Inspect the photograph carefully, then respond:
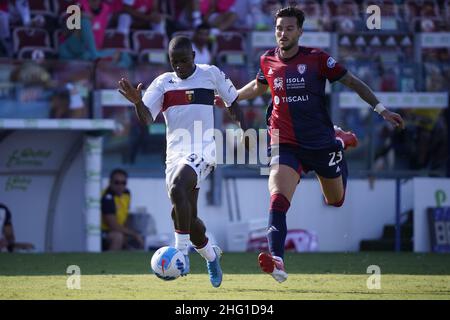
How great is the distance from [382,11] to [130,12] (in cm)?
506


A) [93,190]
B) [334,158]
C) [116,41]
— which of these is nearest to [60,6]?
[116,41]

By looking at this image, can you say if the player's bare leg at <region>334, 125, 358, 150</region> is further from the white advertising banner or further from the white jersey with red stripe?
the white advertising banner

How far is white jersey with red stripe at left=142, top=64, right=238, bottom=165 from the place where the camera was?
10.1 m

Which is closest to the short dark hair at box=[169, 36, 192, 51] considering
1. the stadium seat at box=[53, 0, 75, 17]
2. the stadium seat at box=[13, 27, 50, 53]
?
the stadium seat at box=[13, 27, 50, 53]

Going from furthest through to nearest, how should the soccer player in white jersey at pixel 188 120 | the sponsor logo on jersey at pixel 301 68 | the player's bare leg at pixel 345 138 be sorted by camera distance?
the player's bare leg at pixel 345 138 → the sponsor logo on jersey at pixel 301 68 → the soccer player in white jersey at pixel 188 120

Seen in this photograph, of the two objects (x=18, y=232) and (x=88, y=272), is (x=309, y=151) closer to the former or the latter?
(x=88, y=272)

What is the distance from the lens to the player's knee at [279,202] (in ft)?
32.1

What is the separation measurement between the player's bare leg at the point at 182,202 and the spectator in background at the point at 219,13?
Result: 34.4 feet

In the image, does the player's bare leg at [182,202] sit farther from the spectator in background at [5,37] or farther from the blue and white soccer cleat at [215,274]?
the spectator in background at [5,37]

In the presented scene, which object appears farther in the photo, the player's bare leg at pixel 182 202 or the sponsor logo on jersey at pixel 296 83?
the sponsor logo on jersey at pixel 296 83

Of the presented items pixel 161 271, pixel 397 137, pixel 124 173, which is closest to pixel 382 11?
pixel 397 137

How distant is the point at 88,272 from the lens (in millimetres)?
12055

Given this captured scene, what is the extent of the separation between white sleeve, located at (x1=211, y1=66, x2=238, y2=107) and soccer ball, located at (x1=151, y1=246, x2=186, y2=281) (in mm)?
1778

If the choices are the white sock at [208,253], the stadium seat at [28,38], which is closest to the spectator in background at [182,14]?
the stadium seat at [28,38]
